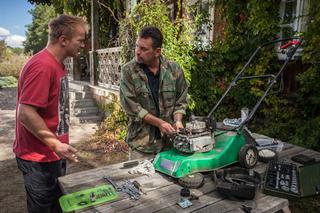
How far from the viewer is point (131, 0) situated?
8461 millimetres

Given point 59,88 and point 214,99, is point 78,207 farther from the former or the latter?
point 214,99

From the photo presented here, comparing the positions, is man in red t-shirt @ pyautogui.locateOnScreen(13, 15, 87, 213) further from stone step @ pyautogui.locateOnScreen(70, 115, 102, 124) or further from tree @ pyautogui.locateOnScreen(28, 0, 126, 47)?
tree @ pyautogui.locateOnScreen(28, 0, 126, 47)

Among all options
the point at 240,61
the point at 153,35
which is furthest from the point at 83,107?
the point at 153,35

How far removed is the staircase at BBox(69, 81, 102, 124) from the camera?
8.51 m

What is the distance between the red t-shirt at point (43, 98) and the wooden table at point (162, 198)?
309 millimetres

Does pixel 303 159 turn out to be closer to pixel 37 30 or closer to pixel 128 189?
pixel 128 189

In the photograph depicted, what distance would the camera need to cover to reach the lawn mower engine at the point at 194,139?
2.13 m

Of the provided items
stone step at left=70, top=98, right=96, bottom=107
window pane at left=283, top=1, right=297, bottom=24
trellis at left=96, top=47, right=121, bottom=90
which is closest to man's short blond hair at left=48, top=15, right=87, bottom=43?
window pane at left=283, top=1, right=297, bottom=24

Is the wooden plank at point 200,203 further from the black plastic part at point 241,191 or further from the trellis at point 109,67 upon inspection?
the trellis at point 109,67

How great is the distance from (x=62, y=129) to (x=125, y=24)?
4718mm

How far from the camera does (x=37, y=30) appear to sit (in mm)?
41750

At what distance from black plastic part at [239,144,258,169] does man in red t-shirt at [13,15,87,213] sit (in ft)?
4.14

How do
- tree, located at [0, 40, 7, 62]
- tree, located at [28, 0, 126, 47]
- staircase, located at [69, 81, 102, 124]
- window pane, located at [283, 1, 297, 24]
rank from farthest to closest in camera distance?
tree, located at [0, 40, 7, 62]
tree, located at [28, 0, 126, 47]
staircase, located at [69, 81, 102, 124]
window pane, located at [283, 1, 297, 24]

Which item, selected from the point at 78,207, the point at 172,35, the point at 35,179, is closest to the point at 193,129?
the point at 78,207
